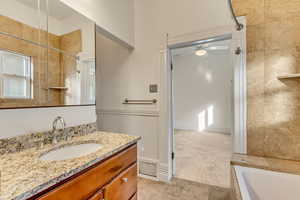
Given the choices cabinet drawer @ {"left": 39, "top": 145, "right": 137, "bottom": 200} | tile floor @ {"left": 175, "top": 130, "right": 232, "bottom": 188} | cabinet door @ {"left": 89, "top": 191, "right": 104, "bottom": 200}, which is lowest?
tile floor @ {"left": 175, "top": 130, "right": 232, "bottom": 188}

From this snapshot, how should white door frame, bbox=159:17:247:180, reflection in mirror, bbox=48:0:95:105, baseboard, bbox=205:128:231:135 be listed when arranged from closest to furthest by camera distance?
reflection in mirror, bbox=48:0:95:105
white door frame, bbox=159:17:247:180
baseboard, bbox=205:128:231:135

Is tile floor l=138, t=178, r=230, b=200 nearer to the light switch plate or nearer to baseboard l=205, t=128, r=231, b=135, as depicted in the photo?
the light switch plate

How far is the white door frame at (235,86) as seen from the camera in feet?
5.10

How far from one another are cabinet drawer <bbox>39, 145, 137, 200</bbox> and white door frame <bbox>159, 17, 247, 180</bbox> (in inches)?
40.4

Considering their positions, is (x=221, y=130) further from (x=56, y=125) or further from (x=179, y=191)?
(x=56, y=125)

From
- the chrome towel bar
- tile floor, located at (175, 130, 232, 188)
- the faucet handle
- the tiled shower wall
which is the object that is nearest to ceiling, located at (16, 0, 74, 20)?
the faucet handle

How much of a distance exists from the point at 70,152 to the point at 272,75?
6.77 ft

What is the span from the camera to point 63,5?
117 centimetres

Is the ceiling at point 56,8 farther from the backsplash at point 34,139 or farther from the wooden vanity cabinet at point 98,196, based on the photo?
the wooden vanity cabinet at point 98,196

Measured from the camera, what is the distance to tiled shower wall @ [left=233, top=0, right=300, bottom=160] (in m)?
1.36

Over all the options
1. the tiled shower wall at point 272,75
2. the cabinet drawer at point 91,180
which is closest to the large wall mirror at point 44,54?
the cabinet drawer at point 91,180

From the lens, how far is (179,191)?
69.6 inches

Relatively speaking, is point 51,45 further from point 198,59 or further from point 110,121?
point 198,59

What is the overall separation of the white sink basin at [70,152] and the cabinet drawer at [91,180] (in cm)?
21
